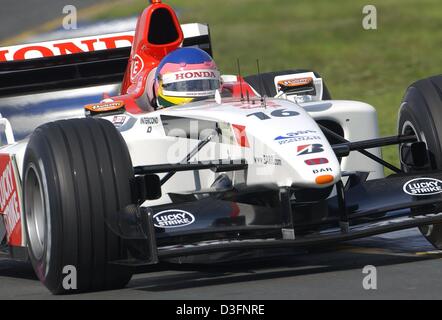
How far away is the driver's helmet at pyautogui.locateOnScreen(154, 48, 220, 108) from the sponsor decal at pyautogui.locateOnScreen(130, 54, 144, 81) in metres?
1.07

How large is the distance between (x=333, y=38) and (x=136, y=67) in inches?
616

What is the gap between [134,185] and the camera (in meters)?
8.12

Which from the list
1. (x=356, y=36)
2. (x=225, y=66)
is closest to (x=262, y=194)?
(x=225, y=66)

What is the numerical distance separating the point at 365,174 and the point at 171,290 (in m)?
1.79

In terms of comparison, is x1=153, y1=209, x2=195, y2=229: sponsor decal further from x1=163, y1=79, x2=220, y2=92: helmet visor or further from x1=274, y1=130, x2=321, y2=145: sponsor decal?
x1=163, y1=79, x2=220, y2=92: helmet visor

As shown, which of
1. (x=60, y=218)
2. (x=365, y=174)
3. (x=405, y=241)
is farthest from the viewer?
(x=405, y=241)

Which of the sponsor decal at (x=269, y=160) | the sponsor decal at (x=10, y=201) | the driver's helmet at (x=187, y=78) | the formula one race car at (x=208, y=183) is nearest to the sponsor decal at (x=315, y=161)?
the formula one race car at (x=208, y=183)

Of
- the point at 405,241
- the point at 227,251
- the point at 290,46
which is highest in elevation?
the point at 227,251

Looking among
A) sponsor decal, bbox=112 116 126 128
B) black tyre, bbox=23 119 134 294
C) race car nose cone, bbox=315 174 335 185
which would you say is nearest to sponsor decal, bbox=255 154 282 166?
race car nose cone, bbox=315 174 335 185

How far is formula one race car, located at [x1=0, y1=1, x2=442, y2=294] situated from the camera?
800cm

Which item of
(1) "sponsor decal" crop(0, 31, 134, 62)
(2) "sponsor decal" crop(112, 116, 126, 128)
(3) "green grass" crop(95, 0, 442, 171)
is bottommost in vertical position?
(3) "green grass" crop(95, 0, 442, 171)

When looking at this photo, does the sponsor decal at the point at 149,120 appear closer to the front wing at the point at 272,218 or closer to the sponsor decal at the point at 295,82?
the front wing at the point at 272,218

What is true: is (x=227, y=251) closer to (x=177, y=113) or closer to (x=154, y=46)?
(x=177, y=113)

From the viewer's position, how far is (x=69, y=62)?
12547mm
